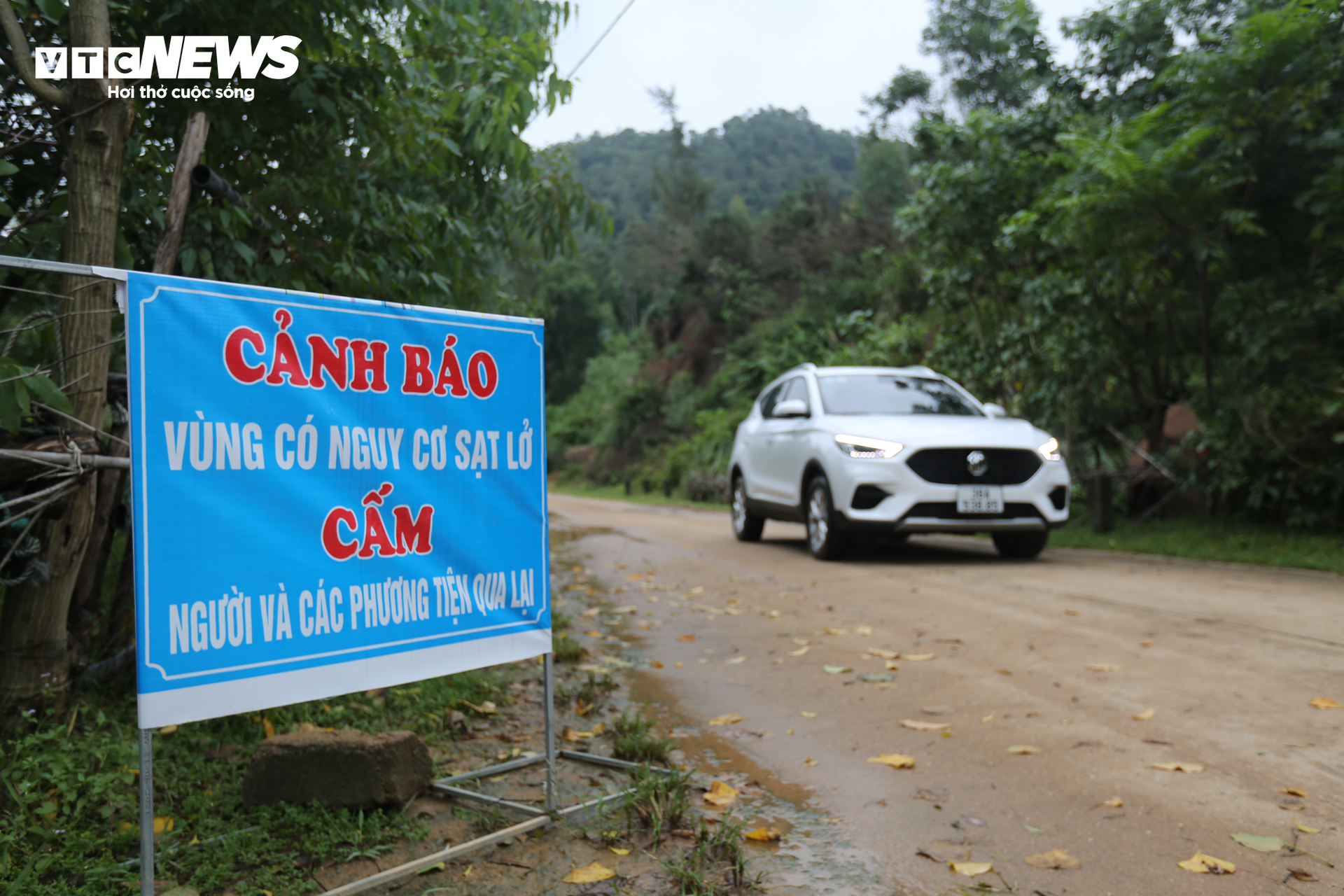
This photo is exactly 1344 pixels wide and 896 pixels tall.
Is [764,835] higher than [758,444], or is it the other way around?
[758,444]

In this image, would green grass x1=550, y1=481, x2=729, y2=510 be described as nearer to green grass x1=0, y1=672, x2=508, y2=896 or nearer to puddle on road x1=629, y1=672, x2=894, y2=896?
puddle on road x1=629, y1=672, x2=894, y2=896

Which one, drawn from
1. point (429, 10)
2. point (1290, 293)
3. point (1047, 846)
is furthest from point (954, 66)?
point (1047, 846)

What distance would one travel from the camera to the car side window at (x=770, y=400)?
11078mm

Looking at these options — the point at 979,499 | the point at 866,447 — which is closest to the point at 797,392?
the point at 866,447

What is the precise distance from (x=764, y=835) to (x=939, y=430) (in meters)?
6.25

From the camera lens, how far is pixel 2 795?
2912mm

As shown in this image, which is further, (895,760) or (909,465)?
(909,465)

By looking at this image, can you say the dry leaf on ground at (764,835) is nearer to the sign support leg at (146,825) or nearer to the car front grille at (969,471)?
the sign support leg at (146,825)

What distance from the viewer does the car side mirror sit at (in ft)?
31.1

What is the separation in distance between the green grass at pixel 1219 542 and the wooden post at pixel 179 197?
8.33m

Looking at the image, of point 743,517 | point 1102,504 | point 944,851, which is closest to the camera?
point 944,851

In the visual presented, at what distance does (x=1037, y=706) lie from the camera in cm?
428

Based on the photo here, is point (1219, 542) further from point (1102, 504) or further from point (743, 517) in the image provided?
point (743, 517)

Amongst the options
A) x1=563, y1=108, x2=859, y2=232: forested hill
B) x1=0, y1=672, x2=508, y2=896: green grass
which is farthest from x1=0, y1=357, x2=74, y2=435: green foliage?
x1=563, y1=108, x2=859, y2=232: forested hill
